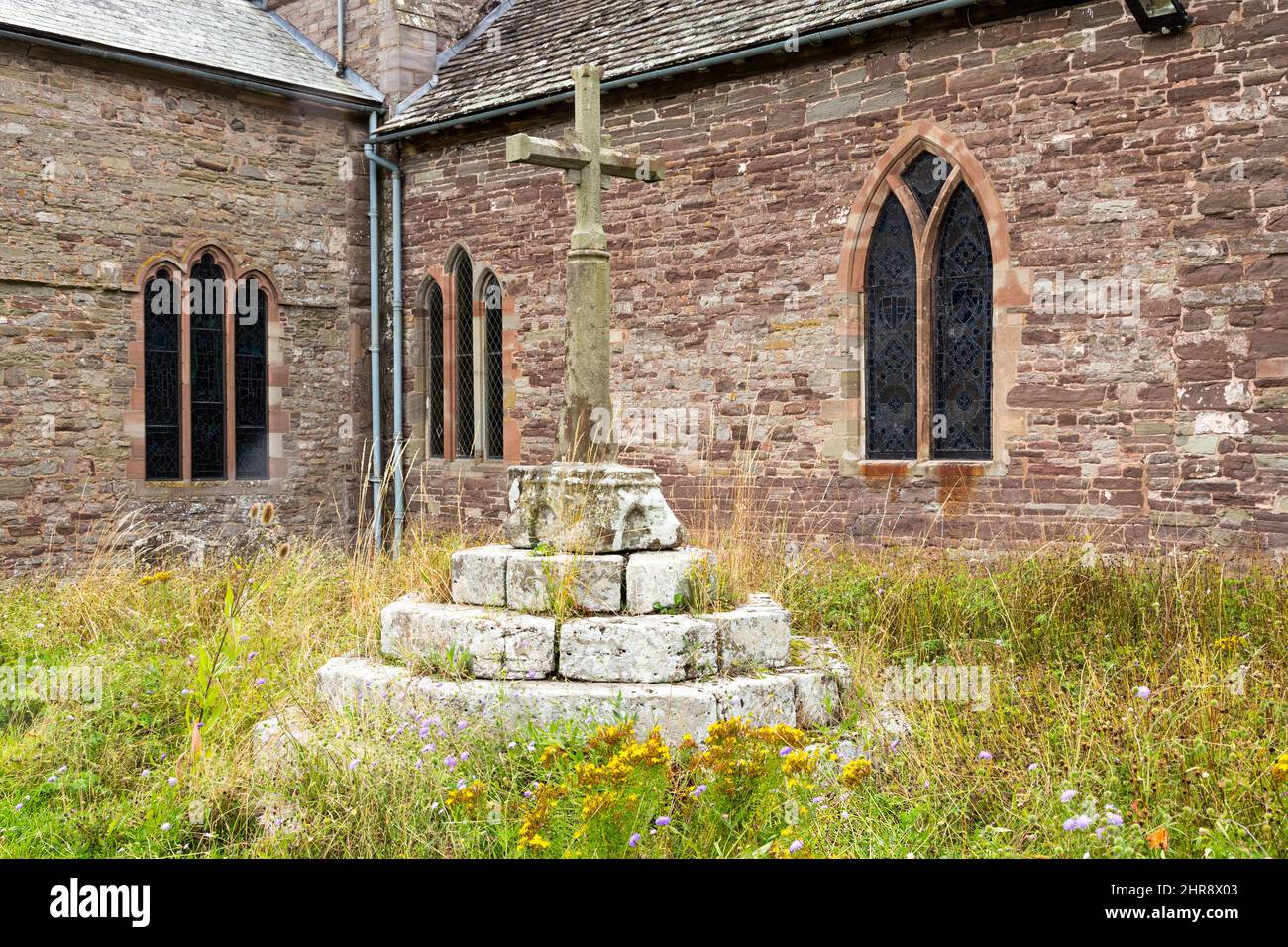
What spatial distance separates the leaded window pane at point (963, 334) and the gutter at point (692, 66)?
147 centimetres

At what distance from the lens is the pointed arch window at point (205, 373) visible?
43.0 ft

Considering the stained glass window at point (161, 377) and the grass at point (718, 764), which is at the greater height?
the stained glass window at point (161, 377)

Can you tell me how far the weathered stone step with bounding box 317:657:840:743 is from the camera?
5016 millimetres

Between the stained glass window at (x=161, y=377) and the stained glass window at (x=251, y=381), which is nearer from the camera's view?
the stained glass window at (x=161, y=377)

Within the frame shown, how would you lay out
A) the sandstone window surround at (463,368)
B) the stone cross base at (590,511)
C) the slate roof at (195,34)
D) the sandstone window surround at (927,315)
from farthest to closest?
the sandstone window surround at (463,368) → the slate roof at (195,34) → the sandstone window surround at (927,315) → the stone cross base at (590,511)

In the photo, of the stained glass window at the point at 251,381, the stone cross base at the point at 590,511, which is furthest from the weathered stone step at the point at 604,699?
the stained glass window at the point at 251,381

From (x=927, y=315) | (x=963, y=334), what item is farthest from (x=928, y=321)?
(x=963, y=334)

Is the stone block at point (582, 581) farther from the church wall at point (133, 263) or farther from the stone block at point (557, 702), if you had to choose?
the church wall at point (133, 263)

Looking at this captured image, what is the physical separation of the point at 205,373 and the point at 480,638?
9.38 meters

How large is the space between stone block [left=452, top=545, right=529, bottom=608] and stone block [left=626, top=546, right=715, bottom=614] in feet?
1.73

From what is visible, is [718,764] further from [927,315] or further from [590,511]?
[927,315]

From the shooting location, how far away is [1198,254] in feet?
29.3
